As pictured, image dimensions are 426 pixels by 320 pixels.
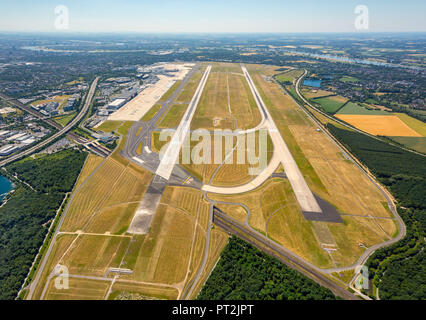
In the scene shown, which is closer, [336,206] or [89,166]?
[336,206]

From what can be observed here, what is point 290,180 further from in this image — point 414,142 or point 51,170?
point 51,170

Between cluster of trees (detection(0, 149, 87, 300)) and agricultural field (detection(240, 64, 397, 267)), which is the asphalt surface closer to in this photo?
cluster of trees (detection(0, 149, 87, 300))

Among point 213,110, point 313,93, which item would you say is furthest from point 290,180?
point 313,93

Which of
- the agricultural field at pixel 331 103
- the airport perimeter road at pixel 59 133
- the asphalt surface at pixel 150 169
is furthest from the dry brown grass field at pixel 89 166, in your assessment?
the agricultural field at pixel 331 103
